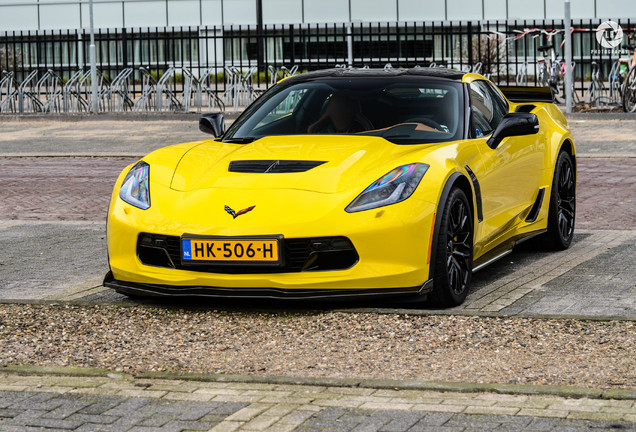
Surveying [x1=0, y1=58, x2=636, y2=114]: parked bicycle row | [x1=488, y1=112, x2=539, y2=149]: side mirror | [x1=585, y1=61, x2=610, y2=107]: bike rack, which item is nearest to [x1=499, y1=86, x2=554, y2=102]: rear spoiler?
[x1=488, y1=112, x2=539, y2=149]: side mirror

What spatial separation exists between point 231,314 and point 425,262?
1.07m

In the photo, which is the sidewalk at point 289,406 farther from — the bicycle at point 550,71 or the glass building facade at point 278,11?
the glass building facade at point 278,11

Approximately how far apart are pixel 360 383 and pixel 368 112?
2.88 meters

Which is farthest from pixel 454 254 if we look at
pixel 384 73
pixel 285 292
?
pixel 384 73

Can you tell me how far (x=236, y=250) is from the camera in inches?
238

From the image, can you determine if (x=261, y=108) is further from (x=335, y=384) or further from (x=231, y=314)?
(x=335, y=384)

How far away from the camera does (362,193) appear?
20.1ft

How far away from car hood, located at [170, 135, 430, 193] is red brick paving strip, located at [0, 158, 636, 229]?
364cm

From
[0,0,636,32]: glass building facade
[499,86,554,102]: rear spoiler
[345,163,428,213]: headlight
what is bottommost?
[345,163,428,213]: headlight

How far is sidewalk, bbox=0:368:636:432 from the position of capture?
4.23 metres

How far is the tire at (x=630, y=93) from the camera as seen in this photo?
22322 millimetres

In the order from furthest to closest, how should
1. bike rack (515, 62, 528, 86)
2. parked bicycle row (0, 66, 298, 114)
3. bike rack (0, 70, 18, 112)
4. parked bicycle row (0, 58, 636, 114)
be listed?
bike rack (0, 70, 18, 112), parked bicycle row (0, 66, 298, 114), parked bicycle row (0, 58, 636, 114), bike rack (515, 62, 528, 86)

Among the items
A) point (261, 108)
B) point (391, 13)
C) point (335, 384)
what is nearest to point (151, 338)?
point (335, 384)

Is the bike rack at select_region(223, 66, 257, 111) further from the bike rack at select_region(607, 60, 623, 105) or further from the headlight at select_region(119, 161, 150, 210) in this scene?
the headlight at select_region(119, 161, 150, 210)
